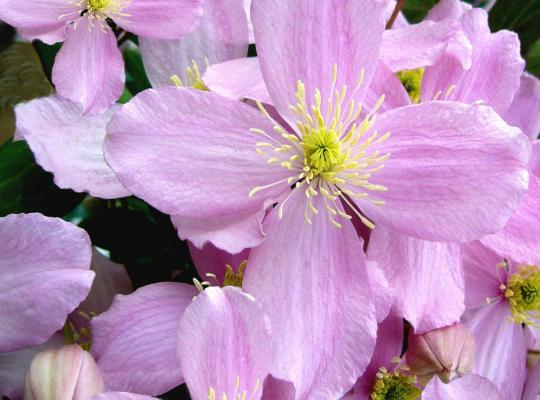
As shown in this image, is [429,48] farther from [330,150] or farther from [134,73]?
[134,73]

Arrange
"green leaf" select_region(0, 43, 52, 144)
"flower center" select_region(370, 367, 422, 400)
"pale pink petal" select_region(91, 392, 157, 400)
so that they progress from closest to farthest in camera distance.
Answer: "pale pink petal" select_region(91, 392, 157, 400)
"flower center" select_region(370, 367, 422, 400)
"green leaf" select_region(0, 43, 52, 144)

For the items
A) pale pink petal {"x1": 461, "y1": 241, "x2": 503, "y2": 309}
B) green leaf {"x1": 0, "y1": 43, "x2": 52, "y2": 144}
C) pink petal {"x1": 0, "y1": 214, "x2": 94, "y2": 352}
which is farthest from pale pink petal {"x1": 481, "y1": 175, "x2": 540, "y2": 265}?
green leaf {"x1": 0, "y1": 43, "x2": 52, "y2": 144}

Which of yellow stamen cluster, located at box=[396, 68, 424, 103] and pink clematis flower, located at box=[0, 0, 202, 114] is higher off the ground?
pink clematis flower, located at box=[0, 0, 202, 114]

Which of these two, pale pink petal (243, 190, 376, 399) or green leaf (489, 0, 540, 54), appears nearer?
pale pink petal (243, 190, 376, 399)

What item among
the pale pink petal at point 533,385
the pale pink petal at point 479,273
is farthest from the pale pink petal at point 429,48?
the pale pink petal at point 533,385

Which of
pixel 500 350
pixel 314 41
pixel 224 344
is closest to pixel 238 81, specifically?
pixel 314 41

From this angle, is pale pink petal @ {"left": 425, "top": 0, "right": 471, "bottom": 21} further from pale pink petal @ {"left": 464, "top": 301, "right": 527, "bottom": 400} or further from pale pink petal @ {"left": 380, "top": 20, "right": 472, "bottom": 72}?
pale pink petal @ {"left": 464, "top": 301, "right": 527, "bottom": 400}

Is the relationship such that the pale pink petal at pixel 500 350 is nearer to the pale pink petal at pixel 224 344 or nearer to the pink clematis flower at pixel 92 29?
Answer: the pale pink petal at pixel 224 344
